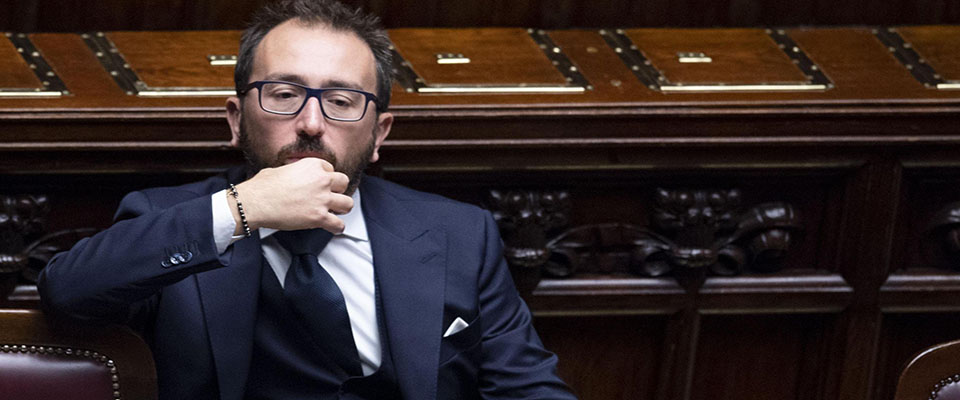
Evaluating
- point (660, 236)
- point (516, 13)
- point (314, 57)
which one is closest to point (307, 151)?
point (314, 57)

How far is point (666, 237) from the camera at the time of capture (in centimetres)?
247

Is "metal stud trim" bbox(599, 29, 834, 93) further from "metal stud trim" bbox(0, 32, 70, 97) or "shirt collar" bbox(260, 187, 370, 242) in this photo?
"metal stud trim" bbox(0, 32, 70, 97)

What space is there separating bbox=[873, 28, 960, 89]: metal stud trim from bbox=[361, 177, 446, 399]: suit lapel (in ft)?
4.10

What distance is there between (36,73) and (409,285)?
3.34ft

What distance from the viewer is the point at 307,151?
1.81 meters

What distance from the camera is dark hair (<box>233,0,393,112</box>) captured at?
1899 millimetres

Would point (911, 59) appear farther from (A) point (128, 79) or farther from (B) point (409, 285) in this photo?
(A) point (128, 79)

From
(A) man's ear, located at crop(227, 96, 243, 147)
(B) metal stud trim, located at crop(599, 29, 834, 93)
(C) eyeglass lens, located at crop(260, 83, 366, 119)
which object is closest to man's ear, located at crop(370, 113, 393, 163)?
(C) eyeglass lens, located at crop(260, 83, 366, 119)

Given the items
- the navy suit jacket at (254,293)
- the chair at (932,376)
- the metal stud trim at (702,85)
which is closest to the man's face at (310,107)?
the navy suit jacket at (254,293)

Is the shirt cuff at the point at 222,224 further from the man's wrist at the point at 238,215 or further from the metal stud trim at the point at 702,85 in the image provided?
the metal stud trim at the point at 702,85

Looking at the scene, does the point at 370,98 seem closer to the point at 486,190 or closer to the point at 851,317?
the point at 486,190

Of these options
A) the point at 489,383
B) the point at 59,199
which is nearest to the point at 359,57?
the point at 489,383

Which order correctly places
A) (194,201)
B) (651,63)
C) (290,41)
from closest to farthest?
(194,201) → (290,41) → (651,63)

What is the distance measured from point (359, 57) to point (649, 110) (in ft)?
2.28
